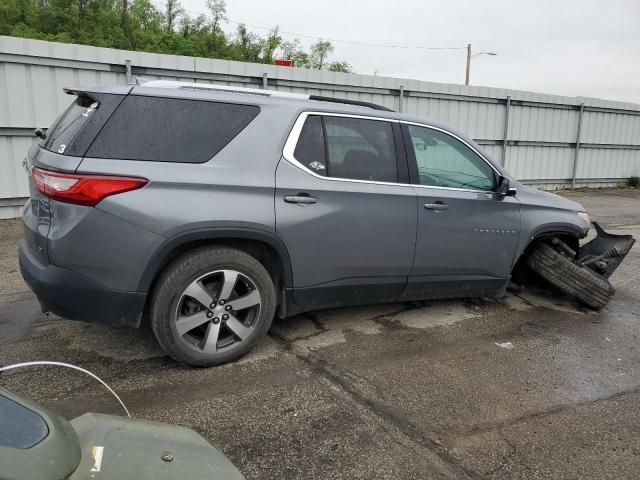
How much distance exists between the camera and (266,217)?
11.1 feet

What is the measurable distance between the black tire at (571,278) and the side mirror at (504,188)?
2.89 ft

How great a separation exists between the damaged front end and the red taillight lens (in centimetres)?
423

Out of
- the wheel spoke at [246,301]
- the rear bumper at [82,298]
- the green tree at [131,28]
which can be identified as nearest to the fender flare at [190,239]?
the rear bumper at [82,298]

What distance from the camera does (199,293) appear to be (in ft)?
10.7

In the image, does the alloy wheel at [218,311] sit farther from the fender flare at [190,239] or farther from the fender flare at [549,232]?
the fender flare at [549,232]

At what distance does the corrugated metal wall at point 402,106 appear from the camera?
26.6ft

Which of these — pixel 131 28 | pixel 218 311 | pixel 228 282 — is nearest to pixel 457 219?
pixel 228 282

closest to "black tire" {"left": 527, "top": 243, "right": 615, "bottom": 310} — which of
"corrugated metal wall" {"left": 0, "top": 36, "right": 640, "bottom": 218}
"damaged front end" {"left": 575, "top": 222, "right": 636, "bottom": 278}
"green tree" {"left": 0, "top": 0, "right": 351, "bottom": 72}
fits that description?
"damaged front end" {"left": 575, "top": 222, "right": 636, "bottom": 278}

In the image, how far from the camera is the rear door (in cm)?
355

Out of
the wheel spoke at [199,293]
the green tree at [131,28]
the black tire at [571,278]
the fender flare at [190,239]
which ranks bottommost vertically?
the black tire at [571,278]

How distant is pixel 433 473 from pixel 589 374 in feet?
5.87

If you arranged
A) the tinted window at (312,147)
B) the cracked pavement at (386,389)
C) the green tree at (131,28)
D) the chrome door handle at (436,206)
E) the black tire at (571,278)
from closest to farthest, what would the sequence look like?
the cracked pavement at (386,389) → the tinted window at (312,147) → the chrome door handle at (436,206) → the black tire at (571,278) → the green tree at (131,28)

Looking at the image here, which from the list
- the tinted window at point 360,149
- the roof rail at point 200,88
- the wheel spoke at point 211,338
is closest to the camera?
the wheel spoke at point 211,338

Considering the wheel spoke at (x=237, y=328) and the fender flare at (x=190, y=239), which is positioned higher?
the fender flare at (x=190, y=239)
